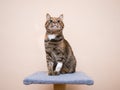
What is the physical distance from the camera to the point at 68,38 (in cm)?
175

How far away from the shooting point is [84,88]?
1.73 m

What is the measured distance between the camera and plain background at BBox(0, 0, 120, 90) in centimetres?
174

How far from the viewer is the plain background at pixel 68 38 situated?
68.4 inches

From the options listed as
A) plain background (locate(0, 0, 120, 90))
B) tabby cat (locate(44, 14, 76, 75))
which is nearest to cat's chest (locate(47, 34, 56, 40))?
tabby cat (locate(44, 14, 76, 75))

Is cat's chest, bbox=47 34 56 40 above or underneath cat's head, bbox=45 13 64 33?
underneath

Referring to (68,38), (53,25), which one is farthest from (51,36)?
(68,38)

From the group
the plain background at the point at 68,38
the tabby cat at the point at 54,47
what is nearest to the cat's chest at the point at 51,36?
the tabby cat at the point at 54,47

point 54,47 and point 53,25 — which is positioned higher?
point 53,25

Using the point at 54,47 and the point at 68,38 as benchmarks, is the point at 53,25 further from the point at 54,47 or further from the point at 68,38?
the point at 68,38

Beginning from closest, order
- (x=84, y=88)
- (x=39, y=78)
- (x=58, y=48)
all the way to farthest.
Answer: (x=39, y=78), (x=58, y=48), (x=84, y=88)

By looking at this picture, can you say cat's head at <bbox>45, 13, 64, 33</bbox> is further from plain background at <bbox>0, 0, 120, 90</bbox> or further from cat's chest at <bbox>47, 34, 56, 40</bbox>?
plain background at <bbox>0, 0, 120, 90</bbox>
